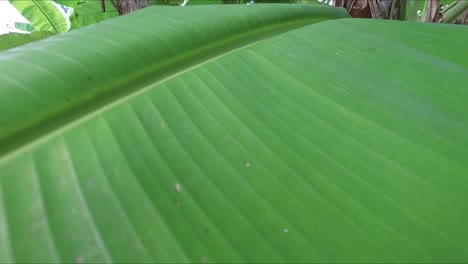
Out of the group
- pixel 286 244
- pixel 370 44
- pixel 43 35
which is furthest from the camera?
pixel 43 35

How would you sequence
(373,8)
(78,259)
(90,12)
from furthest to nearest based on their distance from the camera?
(90,12)
(373,8)
(78,259)

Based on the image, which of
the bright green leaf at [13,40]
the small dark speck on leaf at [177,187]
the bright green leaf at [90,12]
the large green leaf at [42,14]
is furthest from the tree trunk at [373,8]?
the large green leaf at [42,14]

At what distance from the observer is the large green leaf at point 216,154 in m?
0.27

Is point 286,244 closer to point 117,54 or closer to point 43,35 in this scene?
point 117,54

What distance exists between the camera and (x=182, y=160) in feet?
1.07

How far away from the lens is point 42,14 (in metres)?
2.02

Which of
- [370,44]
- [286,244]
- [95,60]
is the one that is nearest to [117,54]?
[95,60]

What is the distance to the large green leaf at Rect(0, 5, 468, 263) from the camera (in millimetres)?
268

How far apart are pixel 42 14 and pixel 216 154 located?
2166 mm

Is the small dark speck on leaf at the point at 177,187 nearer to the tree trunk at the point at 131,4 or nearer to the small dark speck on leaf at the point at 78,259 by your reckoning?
the small dark speck on leaf at the point at 78,259

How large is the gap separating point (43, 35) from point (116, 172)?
124 centimetres

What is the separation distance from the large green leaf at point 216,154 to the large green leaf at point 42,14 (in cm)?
180

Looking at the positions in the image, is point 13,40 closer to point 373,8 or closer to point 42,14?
point 42,14

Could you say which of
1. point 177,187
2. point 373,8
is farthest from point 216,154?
point 373,8
